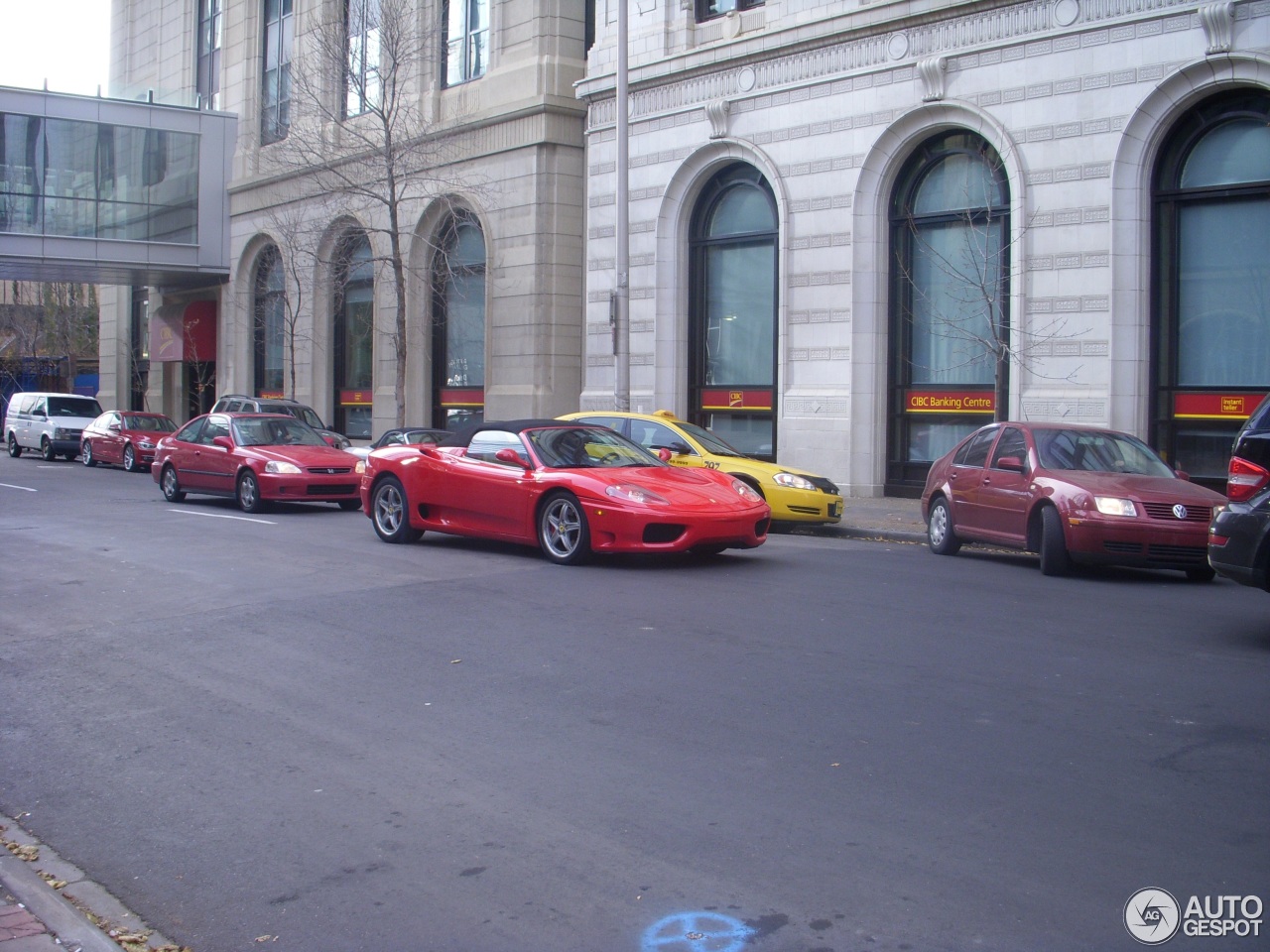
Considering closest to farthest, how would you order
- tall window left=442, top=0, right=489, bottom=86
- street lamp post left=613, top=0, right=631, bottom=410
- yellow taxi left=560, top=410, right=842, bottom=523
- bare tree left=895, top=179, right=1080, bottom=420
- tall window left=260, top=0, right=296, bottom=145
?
yellow taxi left=560, top=410, right=842, bottom=523 → bare tree left=895, top=179, right=1080, bottom=420 → street lamp post left=613, top=0, right=631, bottom=410 → tall window left=442, top=0, right=489, bottom=86 → tall window left=260, top=0, right=296, bottom=145

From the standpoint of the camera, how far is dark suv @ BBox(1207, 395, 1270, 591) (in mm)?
8172

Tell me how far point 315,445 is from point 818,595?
1091 centimetres

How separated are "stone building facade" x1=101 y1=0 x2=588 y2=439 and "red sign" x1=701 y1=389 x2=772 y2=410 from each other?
4.75 metres

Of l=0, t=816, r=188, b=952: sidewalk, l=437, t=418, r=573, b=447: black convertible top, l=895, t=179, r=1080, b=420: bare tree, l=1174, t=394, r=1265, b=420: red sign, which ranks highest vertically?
l=895, t=179, r=1080, b=420: bare tree

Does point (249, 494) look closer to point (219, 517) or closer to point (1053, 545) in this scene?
point (219, 517)

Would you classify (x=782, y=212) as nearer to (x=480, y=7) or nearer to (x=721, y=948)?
(x=480, y=7)

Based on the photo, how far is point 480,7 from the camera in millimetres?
30203

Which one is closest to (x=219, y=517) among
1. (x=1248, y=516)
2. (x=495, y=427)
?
(x=495, y=427)

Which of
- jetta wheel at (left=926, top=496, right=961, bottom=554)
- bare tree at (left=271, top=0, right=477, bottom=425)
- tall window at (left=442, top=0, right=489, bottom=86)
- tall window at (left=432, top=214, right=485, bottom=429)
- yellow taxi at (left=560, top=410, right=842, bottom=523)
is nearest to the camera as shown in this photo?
jetta wheel at (left=926, top=496, right=961, bottom=554)

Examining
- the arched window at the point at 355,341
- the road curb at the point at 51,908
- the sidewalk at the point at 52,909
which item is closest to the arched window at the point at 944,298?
the arched window at the point at 355,341

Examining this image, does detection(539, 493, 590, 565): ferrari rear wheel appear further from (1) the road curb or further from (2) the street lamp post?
(2) the street lamp post

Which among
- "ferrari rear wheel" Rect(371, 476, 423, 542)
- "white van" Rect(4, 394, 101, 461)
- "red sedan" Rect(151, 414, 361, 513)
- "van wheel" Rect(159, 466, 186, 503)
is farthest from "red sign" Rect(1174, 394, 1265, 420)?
"white van" Rect(4, 394, 101, 461)

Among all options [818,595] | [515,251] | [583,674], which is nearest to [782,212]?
[515,251]

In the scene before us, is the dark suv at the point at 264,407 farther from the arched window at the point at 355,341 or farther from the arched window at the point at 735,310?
the arched window at the point at 735,310
